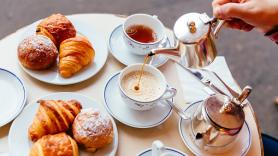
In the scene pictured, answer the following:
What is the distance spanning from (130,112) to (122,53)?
0.77 feet

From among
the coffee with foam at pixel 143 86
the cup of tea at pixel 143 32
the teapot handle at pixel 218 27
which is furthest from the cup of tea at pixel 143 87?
the teapot handle at pixel 218 27

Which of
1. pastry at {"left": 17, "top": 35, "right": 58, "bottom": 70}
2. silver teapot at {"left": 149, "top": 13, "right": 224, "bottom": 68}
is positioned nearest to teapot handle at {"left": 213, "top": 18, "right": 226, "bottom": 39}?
silver teapot at {"left": 149, "top": 13, "right": 224, "bottom": 68}

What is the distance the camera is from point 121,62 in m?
1.30

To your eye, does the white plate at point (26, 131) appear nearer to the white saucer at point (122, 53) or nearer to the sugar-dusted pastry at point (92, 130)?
the sugar-dusted pastry at point (92, 130)

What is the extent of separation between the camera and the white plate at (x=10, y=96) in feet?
3.66

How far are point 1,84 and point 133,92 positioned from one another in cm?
39

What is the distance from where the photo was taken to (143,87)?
3.91 ft

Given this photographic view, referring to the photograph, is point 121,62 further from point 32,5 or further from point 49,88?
point 32,5

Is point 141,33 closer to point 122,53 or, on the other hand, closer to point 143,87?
point 122,53

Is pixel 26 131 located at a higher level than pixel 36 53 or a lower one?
lower

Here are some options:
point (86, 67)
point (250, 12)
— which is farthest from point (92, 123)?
point (250, 12)

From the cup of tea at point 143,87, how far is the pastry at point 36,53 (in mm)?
226

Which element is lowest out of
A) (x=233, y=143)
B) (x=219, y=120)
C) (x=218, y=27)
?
(x=233, y=143)

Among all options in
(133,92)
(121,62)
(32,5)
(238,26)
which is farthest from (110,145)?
(32,5)
